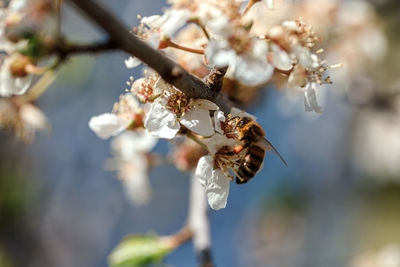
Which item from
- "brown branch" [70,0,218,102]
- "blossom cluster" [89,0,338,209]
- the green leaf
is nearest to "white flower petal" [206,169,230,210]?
"blossom cluster" [89,0,338,209]

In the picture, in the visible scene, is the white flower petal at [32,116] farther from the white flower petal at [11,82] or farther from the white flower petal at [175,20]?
the white flower petal at [175,20]

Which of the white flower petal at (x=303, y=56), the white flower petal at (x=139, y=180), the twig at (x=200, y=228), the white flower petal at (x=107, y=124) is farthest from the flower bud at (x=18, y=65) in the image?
the white flower petal at (x=139, y=180)

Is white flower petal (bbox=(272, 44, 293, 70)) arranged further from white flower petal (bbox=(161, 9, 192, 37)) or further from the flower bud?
the flower bud

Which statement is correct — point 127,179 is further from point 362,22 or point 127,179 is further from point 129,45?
point 362,22

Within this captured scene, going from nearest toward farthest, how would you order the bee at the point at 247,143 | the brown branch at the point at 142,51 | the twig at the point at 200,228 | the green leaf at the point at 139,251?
the brown branch at the point at 142,51 < the bee at the point at 247,143 < the twig at the point at 200,228 < the green leaf at the point at 139,251

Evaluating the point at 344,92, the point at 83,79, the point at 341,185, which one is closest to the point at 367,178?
the point at 341,185

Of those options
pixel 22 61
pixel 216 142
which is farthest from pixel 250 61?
pixel 22 61
